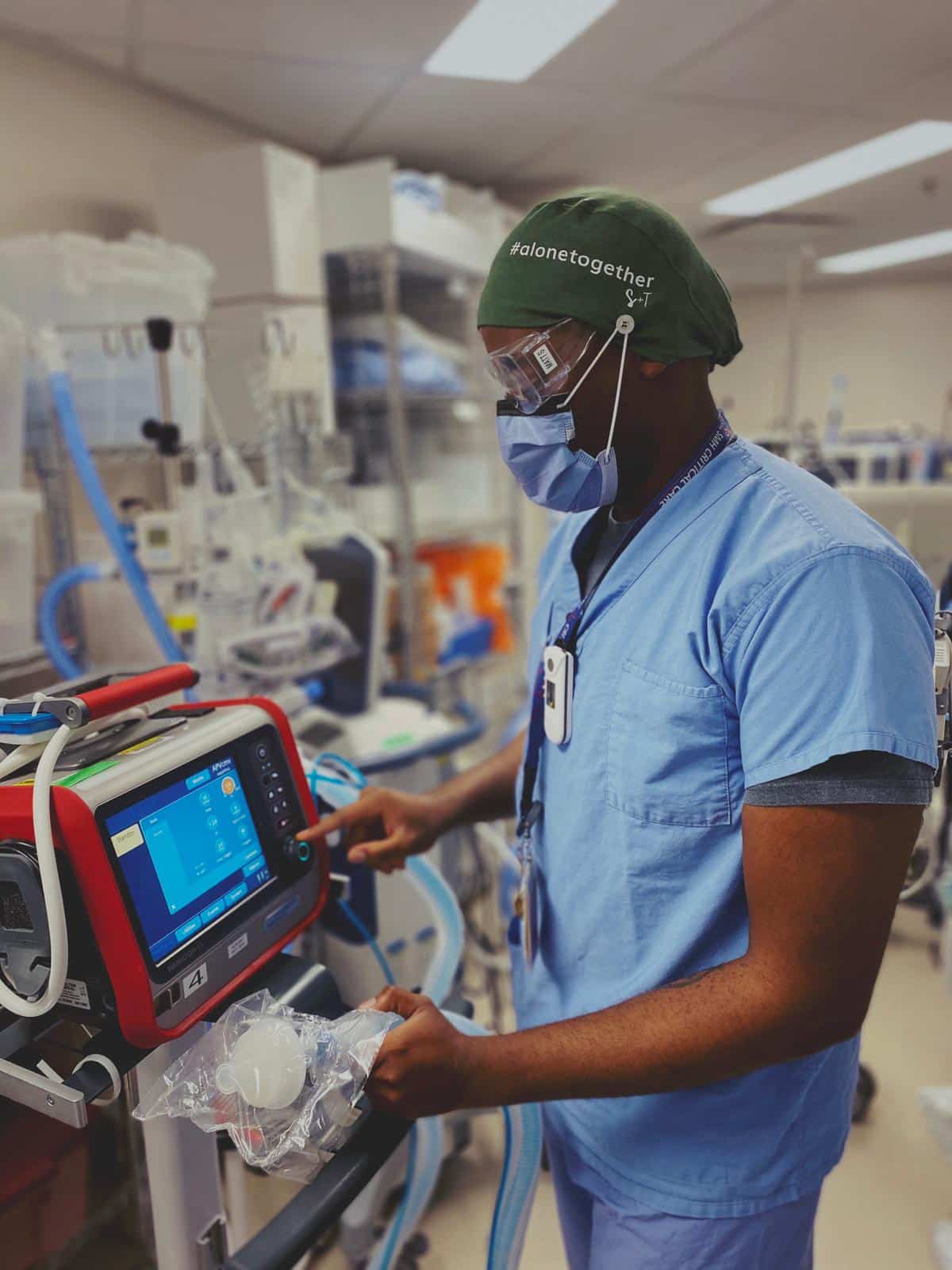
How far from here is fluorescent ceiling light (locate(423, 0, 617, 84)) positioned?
2.41 metres

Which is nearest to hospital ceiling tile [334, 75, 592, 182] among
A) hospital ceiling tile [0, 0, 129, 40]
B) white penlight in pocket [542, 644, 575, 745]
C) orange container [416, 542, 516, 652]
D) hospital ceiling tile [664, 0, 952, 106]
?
hospital ceiling tile [664, 0, 952, 106]

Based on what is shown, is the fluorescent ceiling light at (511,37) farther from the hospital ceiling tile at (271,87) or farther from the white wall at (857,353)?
the white wall at (857,353)

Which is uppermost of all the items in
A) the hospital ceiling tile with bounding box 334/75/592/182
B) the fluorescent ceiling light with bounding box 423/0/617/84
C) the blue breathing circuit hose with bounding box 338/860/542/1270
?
the hospital ceiling tile with bounding box 334/75/592/182

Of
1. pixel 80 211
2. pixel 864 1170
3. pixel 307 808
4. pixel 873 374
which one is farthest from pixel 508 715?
pixel 873 374

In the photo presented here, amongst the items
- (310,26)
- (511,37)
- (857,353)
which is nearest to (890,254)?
(857,353)

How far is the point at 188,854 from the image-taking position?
798 mm

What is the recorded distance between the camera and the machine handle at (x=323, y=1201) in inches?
26.9

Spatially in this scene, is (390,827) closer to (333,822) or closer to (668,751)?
(333,822)

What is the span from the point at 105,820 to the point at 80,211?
8.88 ft

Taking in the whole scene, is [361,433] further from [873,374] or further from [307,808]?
[873,374]

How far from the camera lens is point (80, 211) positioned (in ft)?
9.02

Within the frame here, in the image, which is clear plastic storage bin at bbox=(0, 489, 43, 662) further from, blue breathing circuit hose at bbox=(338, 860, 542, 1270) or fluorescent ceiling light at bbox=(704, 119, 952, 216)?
fluorescent ceiling light at bbox=(704, 119, 952, 216)

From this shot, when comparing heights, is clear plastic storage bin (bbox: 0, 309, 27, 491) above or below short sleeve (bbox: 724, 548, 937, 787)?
above

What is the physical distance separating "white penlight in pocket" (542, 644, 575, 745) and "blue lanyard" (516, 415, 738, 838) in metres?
0.01
